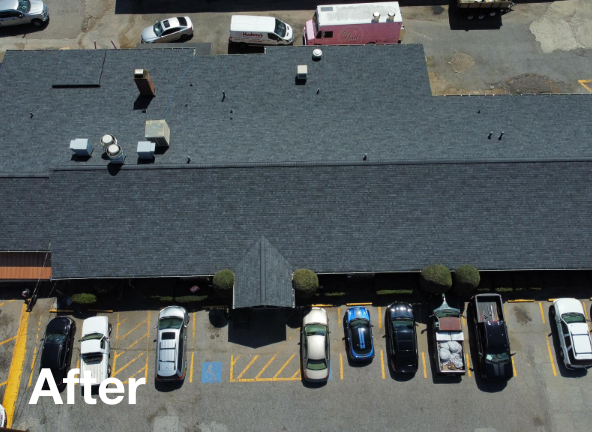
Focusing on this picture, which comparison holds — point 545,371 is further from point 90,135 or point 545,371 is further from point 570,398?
point 90,135

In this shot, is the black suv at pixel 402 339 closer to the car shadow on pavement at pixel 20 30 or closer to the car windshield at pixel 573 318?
the car windshield at pixel 573 318

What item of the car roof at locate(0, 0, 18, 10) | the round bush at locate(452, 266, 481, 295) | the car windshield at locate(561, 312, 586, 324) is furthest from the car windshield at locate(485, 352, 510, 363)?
the car roof at locate(0, 0, 18, 10)

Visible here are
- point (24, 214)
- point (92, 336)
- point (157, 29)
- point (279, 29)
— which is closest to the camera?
point (92, 336)

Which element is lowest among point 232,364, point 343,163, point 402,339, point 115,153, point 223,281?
point 232,364

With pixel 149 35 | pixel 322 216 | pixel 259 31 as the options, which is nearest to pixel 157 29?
pixel 149 35

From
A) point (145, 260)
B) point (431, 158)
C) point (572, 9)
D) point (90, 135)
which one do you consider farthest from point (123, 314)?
point (572, 9)

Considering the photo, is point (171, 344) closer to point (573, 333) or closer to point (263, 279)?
point (263, 279)
